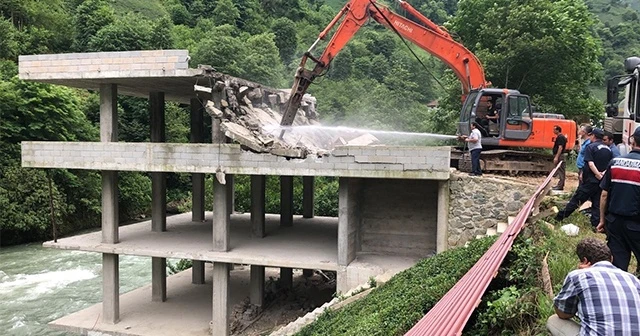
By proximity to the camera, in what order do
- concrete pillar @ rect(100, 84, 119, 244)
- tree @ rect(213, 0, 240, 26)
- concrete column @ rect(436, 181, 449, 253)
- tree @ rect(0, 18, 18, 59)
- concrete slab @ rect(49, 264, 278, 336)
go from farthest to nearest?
tree @ rect(213, 0, 240, 26)
tree @ rect(0, 18, 18, 59)
concrete pillar @ rect(100, 84, 119, 244)
concrete slab @ rect(49, 264, 278, 336)
concrete column @ rect(436, 181, 449, 253)

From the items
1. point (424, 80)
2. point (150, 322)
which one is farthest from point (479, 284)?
point (424, 80)

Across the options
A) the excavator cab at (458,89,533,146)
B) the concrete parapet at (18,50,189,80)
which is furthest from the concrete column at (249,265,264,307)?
the excavator cab at (458,89,533,146)

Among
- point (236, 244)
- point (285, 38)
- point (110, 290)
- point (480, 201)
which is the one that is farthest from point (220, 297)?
point (285, 38)

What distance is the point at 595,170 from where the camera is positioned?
8258mm

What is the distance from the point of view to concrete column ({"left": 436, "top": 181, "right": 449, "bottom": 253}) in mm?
12344

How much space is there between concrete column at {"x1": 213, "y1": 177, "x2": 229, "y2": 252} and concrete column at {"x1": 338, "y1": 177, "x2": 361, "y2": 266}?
3.31 meters

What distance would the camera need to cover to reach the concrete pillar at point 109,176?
14633mm

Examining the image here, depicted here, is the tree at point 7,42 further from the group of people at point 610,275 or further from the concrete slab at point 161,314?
the group of people at point 610,275

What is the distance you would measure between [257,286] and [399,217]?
543 cm

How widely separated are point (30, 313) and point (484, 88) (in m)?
17.8

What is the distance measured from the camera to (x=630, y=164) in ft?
18.3

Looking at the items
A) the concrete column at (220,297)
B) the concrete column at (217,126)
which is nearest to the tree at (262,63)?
the concrete column at (217,126)

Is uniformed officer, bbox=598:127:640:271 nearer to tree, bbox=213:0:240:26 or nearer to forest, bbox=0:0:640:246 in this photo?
forest, bbox=0:0:640:246

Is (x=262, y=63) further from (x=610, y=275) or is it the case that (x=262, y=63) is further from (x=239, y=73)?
(x=610, y=275)
